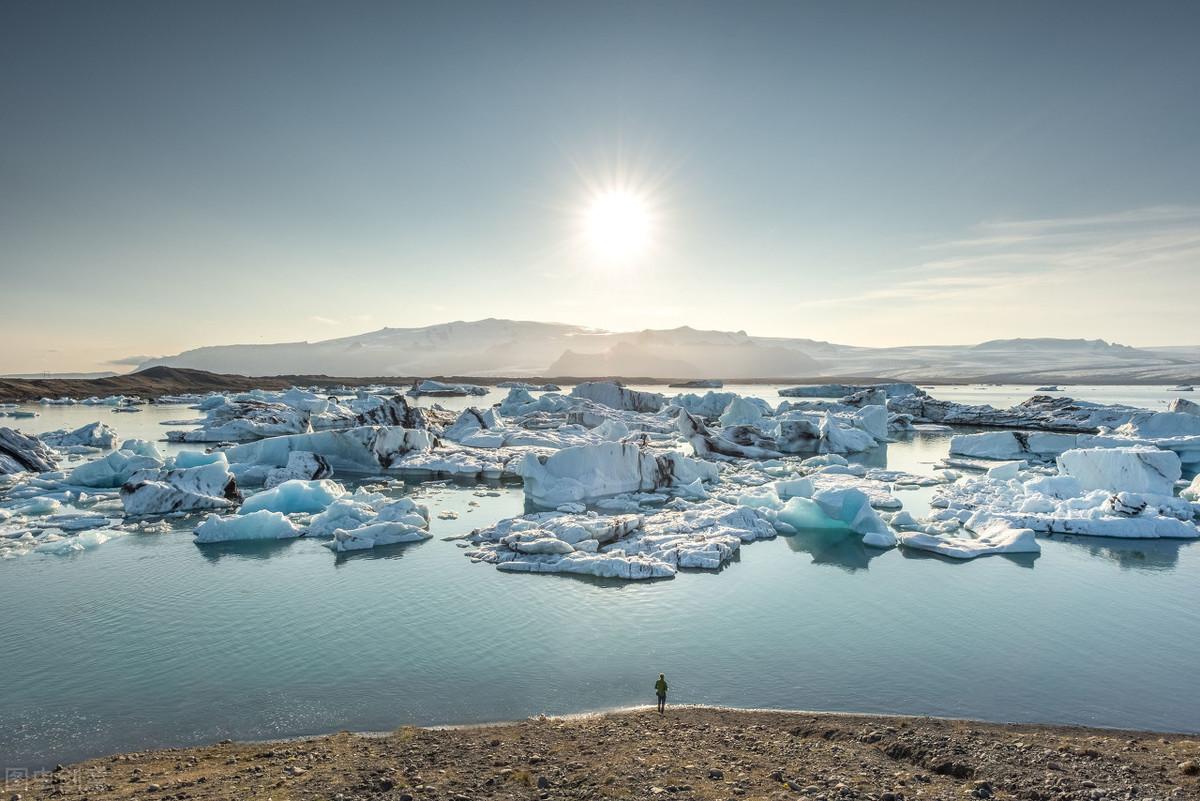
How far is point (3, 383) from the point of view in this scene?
161 ft

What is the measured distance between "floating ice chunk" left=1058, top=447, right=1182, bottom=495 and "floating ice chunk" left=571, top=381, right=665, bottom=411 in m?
26.3

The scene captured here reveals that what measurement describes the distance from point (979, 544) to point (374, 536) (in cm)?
1092

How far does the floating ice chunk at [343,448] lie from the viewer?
18.8 meters

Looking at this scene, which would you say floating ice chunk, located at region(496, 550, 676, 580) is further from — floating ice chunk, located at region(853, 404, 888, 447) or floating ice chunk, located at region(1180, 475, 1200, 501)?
floating ice chunk, located at region(853, 404, 888, 447)

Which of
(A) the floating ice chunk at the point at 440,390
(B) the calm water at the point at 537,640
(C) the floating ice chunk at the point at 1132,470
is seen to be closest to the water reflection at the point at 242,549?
(B) the calm water at the point at 537,640


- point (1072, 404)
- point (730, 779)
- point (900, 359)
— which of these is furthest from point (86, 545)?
point (900, 359)

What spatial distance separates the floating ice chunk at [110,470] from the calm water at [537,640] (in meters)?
5.95

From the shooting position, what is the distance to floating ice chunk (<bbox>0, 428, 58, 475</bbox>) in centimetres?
1700

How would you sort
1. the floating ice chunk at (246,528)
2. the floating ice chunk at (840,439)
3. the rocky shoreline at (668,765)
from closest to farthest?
the rocky shoreline at (668,765) < the floating ice chunk at (246,528) < the floating ice chunk at (840,439)

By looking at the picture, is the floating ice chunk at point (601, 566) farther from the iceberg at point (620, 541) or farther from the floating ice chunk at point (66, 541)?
the floating ice chunk at point (66, 541)

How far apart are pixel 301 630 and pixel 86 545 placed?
21.1 ft

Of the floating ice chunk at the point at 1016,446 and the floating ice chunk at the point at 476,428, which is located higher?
the floating ice chunk at the point at 476,428

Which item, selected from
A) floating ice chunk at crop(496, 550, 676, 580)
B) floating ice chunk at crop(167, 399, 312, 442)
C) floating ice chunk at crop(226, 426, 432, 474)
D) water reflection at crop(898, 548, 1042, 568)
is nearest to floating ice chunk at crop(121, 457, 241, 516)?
floating ice chunk at crop(226, 426, 432, 474)

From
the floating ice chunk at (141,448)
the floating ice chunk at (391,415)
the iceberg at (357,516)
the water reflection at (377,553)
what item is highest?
the floating ice chunk at (391,415)
